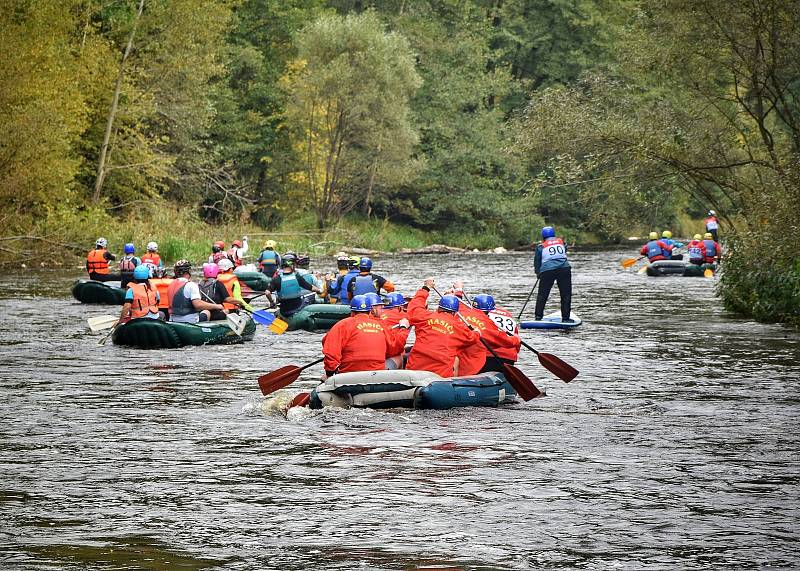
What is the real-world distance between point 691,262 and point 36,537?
35370mm

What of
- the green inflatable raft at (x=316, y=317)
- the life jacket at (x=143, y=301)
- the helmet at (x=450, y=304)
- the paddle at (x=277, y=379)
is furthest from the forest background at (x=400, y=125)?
the paddle at (x=277, y=379)

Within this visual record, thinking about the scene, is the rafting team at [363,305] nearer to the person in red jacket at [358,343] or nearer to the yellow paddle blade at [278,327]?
the person in red jacket at [358,343]

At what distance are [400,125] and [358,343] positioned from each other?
146 feet

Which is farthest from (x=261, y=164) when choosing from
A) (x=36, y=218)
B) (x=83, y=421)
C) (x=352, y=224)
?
(x=83, y=421)

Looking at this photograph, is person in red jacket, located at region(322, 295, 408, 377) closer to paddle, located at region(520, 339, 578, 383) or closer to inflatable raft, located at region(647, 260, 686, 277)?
paddle, located at region(520, 339, 578, 383)

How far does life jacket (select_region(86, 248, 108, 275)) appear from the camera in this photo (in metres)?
33.7

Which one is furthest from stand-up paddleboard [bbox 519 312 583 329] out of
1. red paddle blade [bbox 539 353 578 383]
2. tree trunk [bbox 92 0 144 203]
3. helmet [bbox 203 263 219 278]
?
tree trunk [bbox 92 0 144 203]

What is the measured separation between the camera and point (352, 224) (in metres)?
63.6

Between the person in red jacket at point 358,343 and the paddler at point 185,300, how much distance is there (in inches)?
285

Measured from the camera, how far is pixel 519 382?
16.2m

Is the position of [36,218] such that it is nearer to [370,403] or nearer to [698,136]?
[698,136]

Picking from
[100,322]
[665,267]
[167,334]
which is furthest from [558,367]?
[665,267]

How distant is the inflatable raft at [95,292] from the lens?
31.5m

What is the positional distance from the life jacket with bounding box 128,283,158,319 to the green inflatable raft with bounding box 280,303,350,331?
364 centimetres
